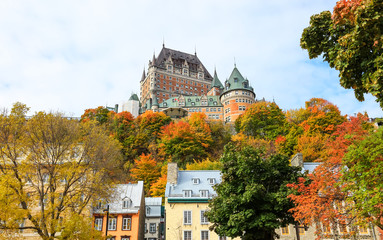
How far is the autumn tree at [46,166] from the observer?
18.8 metres

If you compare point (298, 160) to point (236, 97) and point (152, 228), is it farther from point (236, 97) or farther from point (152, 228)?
point (236, 97)

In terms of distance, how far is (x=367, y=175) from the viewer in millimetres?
14875

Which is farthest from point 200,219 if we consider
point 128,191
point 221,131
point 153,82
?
point 153,82

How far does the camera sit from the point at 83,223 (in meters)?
19.0

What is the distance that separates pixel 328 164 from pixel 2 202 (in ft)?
63.1

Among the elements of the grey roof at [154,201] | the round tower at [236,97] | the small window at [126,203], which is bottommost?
the small window at [126,203]

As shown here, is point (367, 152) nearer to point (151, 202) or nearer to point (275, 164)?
point (275, 164)

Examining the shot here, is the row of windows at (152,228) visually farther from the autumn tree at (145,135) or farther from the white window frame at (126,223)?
the autumn tree at (145,135)

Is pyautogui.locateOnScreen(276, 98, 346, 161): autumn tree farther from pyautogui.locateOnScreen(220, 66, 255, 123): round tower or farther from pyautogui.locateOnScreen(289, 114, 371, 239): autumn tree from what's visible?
pyautogui.locateOnScreen(289, 114, 371, 239): autumn tree

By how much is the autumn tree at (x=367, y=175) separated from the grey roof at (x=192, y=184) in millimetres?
16862

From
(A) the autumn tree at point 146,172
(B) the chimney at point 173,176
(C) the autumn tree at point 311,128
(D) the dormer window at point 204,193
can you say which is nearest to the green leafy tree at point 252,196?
(D) the dormer window at point 204,193

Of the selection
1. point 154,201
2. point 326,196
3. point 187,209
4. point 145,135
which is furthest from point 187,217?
point 145,135

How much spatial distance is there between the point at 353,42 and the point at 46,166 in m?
19.6

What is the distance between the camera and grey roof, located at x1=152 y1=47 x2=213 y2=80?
404 ft
